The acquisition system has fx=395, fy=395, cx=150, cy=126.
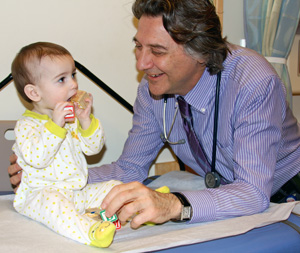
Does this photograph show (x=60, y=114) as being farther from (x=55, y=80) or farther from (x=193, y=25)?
(x=193, y=25)

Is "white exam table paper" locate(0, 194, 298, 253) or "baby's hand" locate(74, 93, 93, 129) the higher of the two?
"baby's hand" locate(74, 93, 93, 129)

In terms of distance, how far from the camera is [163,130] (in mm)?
1912

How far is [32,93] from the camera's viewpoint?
1497 mm

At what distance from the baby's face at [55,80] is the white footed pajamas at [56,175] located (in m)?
0.09

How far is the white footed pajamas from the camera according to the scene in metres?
1.31

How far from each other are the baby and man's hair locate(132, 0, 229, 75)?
398 millimetres

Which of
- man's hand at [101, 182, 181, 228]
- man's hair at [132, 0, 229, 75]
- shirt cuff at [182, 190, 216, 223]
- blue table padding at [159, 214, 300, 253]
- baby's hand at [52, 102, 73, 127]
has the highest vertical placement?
man's hair at [132, 0, 229, 75]

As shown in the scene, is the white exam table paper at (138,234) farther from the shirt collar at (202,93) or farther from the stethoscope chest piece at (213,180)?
the shirt collar at (202,93)

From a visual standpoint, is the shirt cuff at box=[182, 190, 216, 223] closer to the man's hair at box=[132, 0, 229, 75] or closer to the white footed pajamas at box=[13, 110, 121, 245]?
the white footed pajamas at box=[13, 110, 121, 245]

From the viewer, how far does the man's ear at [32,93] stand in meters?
1.49

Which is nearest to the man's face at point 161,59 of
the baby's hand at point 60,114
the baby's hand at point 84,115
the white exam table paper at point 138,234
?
the baby's hand at point 84,115

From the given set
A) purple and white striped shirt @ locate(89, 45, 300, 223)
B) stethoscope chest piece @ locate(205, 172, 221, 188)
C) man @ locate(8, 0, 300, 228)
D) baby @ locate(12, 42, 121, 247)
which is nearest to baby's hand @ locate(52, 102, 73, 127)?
baby @ locate(12, 42, 121, 247)

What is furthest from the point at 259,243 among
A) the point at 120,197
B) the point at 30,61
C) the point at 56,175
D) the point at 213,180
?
Answer: the point at 30,61

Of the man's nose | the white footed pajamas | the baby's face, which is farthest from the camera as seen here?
the man's nose
